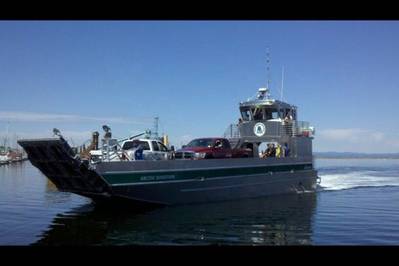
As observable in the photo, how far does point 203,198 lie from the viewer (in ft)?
68.4

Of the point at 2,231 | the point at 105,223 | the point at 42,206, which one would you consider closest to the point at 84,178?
the point at 105,223

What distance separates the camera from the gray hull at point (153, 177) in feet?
55.5

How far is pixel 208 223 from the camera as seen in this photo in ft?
53.6

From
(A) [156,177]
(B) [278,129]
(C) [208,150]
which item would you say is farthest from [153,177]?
(B) [278,129]

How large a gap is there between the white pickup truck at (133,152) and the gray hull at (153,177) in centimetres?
93

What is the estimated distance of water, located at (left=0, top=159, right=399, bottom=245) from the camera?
1355cm

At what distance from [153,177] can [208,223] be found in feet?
10.5

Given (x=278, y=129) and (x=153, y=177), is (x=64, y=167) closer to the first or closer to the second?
(x=153, y=177)

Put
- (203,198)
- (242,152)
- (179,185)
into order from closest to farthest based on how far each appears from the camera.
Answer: (179,185), (203,198), (242,152)

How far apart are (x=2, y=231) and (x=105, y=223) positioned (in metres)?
3.36

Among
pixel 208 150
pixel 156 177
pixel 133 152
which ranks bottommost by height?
pixel 156 177
